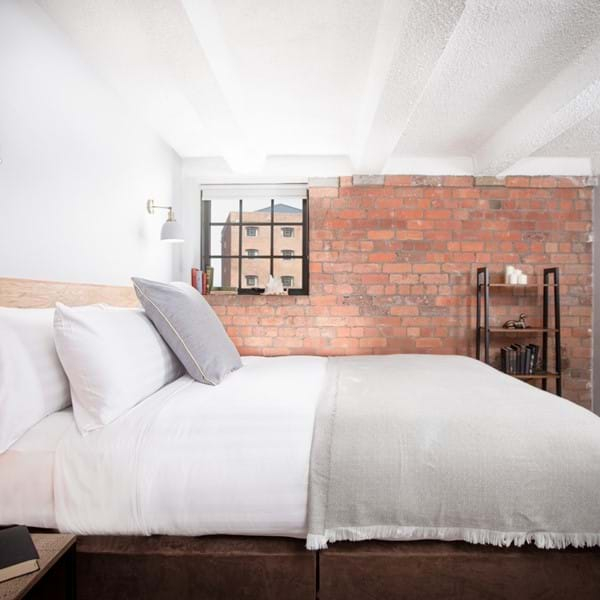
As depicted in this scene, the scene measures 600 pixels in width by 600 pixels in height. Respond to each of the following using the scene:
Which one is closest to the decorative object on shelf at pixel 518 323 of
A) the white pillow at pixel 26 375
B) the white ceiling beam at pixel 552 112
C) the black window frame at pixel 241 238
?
the white ceiling beam at pixel 552 112

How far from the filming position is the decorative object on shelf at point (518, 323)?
3.60m

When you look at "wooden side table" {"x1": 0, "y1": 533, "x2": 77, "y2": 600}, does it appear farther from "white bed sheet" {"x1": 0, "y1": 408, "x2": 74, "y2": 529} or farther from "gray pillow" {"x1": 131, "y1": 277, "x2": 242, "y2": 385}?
"gray pillow" {"x1": 131, "y1": 277, "x2": 242, "y2": 385}

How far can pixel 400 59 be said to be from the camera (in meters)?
1.91

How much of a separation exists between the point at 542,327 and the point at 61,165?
374cm

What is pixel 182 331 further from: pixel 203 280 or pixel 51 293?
pixel 203 280

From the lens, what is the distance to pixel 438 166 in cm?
369

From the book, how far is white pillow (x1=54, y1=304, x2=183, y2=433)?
338mm

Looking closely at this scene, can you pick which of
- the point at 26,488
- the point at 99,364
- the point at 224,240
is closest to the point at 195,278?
the point at 224,240

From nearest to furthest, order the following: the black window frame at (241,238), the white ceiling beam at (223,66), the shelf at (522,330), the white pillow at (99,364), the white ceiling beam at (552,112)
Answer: the white pillow at (99,364)
the white ceiling beam at (223,66)
the white ceiling beam at (552,112)
the shelf at (522,330)
the black window frame at (241,238)

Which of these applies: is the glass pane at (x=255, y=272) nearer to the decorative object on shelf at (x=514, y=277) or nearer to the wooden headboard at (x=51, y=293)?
the wooden headboard at (x=51, y=293)

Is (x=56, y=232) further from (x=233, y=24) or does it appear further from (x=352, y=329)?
(x=352, y=329)

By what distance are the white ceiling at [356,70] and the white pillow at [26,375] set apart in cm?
125

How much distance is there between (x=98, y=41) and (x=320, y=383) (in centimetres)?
196

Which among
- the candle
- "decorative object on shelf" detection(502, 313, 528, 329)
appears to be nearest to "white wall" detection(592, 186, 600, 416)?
"decorative object on shelf" detection(502, 313, 528, 329)
